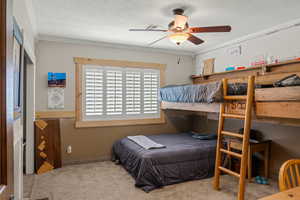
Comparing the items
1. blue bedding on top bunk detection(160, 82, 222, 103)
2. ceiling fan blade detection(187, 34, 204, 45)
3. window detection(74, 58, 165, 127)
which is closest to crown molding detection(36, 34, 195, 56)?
window detection(74, 58, 165, 127)

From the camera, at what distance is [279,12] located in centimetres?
271

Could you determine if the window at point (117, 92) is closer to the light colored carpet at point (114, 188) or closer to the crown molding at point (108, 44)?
the crown molding at point (108, 44)

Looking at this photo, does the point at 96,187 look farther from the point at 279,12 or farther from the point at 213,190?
the point at 279,12

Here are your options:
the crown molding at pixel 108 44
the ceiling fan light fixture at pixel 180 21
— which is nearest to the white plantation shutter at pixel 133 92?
the crown molding at pixel 108 44

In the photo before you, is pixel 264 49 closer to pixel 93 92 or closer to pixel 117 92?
pixel 117 92

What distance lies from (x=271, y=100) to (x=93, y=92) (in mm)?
3218

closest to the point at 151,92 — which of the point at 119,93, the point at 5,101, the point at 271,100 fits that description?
the point at 119,93

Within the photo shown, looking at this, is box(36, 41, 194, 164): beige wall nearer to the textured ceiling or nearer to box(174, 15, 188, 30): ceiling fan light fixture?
the textured ceiling

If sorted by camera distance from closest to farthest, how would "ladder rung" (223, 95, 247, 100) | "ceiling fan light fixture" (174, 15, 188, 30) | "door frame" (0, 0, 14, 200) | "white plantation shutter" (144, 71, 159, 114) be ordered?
"door frame" (0, 0, 14, 200), "ceiling fan light fixture" (174, 15, 188, 30), "ladder rung" (223, 95, 247, 100), "white plantation shutter" (144, 71, 159, 114)

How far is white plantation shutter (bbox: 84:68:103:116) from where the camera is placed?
4188 millimetres

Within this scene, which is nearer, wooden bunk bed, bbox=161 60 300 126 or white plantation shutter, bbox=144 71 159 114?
wooden bunk bed, bbox=161 60 300 126

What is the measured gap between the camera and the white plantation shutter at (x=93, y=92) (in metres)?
4.19

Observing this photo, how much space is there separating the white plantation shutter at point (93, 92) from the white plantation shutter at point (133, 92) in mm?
601

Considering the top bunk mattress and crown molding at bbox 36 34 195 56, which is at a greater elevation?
crown molding at bbox 36 34 195 56
